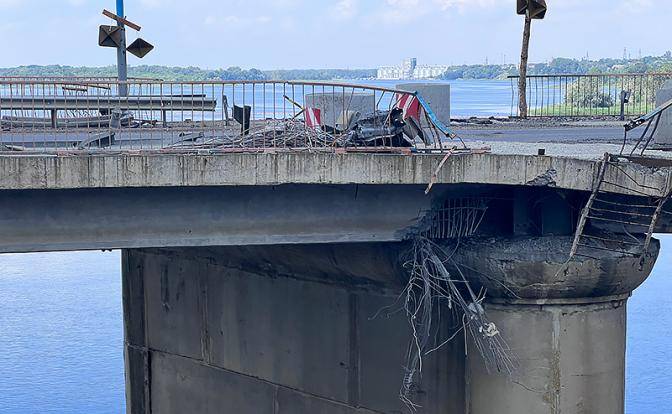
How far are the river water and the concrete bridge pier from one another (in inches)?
799

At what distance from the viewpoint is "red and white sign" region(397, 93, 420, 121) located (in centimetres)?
1320

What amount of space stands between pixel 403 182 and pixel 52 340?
29460 mm

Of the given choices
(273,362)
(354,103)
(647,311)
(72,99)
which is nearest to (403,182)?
(354,103)

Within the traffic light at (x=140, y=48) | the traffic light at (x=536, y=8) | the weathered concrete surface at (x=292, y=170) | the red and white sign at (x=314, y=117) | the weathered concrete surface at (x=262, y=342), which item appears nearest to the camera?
the weathered concrete surface at (x=292, y=170)

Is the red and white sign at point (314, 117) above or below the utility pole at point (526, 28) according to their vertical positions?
below

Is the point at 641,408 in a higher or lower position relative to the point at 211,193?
lower

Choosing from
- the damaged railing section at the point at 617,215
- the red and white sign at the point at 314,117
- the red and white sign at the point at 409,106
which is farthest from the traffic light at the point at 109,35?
the damaged railing section at the point at 617,215

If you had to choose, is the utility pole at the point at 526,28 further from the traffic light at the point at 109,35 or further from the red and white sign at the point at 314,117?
the red and white sign at the point at 314,117

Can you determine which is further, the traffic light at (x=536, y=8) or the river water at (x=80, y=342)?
the river water at (x=80, y=342)

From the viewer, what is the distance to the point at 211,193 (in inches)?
474

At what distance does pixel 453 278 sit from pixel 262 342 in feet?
15.7

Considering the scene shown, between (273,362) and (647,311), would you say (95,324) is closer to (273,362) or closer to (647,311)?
(647,311)

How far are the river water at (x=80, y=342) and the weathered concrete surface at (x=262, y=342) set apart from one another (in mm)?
12470

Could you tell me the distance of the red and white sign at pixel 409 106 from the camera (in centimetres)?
1320
